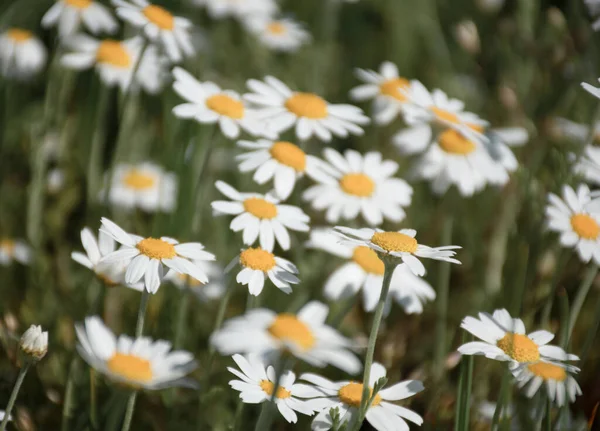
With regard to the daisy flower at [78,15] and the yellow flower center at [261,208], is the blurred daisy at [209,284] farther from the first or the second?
the daisy flower at [78,15]

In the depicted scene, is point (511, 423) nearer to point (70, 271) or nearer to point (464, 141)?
point (464, 141)

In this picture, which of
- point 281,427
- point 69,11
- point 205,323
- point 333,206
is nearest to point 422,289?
point 333,206

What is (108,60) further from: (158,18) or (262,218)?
(262,218)

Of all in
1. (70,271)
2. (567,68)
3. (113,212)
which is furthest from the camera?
(567,68)

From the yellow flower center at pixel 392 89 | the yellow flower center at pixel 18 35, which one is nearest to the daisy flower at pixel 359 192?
the yellow flower center at pixel 392 89

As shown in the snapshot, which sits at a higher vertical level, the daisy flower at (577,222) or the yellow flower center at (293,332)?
the yellow flower center at (293,332)


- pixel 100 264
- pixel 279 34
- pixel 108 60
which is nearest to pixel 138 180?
pixel 108 60

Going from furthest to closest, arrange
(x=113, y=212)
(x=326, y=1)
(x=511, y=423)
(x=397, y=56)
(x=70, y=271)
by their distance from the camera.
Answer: (x=397, y=56) < (x=326, y=1) < (x=113, y=212) < (x=70, y=271) < (x=511, y=423)

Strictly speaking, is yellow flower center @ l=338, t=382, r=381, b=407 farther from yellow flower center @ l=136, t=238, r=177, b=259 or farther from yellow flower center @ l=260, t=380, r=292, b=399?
yellow flower center @ l=136, t=238, r=177, b=259
